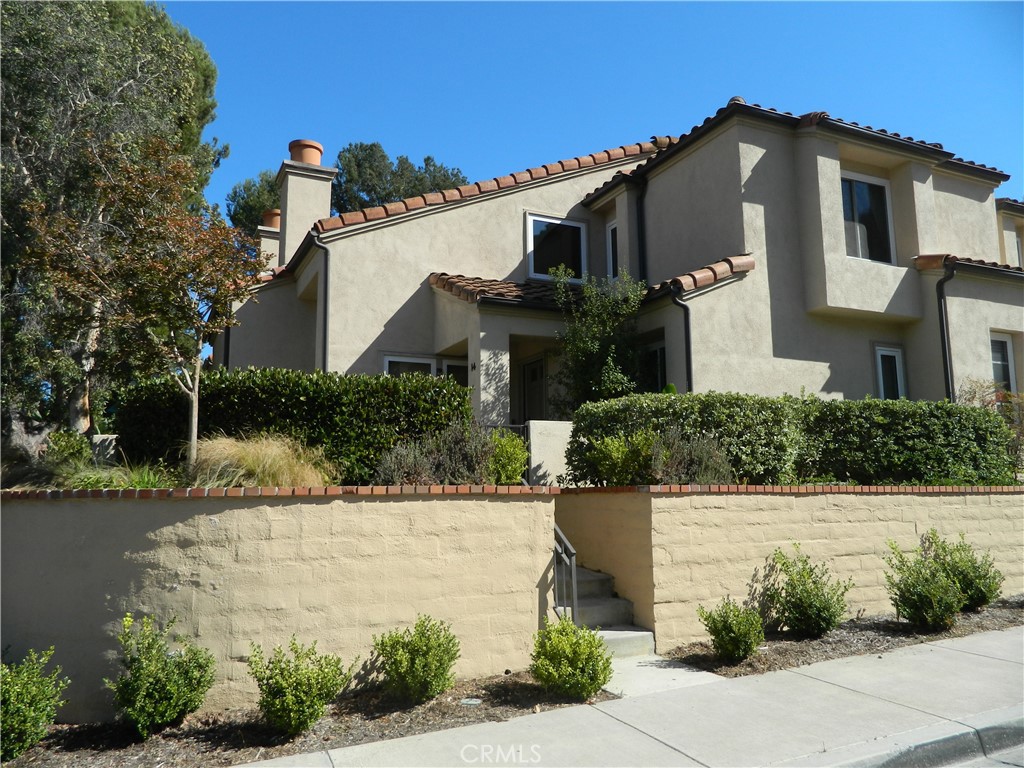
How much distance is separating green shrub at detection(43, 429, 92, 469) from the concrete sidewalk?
4653mm

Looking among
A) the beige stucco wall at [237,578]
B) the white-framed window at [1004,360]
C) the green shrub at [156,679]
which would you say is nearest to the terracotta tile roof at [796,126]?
the white-framed window at [1004,360]

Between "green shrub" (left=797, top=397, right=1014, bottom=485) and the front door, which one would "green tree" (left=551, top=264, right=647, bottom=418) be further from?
"green shrub" (left=797, top=397, right=1014, bottom=485)

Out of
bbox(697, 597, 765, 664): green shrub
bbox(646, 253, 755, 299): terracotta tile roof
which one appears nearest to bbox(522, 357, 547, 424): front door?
bbox(646, 253, 755, 299): terracotta tile roof

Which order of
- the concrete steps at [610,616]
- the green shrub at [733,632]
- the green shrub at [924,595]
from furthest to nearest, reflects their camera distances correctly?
the green shrub at [924,595] < the concrete steps at [610,616] < the green shrub at [733,632]

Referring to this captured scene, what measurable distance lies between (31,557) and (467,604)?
3686mm

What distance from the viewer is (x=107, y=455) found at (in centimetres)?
881

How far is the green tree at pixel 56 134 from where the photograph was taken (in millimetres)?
13695

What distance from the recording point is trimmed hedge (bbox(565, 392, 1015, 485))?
841 centimetres

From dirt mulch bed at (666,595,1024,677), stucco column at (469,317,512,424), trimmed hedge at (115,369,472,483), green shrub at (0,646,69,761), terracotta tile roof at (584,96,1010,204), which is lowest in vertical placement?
dirt mulch bed at (666,595,1024,677)

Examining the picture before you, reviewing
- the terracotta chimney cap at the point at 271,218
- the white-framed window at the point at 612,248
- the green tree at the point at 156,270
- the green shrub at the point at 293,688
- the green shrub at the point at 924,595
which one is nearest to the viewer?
the green shrub at the point at 293,688

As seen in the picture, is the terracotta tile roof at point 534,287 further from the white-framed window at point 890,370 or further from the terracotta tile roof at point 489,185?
the white-framed window at point 890,370

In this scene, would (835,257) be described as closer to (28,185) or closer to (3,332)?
(28,185)

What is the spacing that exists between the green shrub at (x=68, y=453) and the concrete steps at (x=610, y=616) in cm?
539

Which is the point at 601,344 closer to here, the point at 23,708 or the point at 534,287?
the point at 534,287
